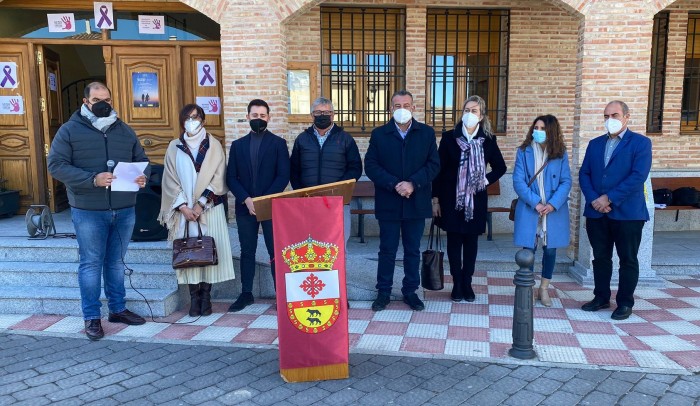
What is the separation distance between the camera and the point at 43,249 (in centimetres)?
570

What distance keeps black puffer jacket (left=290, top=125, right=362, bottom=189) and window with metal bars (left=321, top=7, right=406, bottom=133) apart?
3.35 m

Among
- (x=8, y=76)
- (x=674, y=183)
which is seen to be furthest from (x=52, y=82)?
(x=674, y=183)

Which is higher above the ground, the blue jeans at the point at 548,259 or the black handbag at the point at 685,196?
the black handbag at the point at 685,196

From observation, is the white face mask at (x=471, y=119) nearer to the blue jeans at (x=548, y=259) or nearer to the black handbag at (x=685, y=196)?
the blue jeans at (x=548, y=259)

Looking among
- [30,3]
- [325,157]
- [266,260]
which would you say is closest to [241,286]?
[266,260]

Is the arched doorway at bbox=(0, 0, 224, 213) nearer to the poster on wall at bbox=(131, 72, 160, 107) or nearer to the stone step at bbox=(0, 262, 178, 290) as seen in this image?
the poster on wall at bbox=(131, 72, 160, 107)

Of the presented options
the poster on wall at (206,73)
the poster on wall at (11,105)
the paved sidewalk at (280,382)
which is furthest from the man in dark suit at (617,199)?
the poster on wall at (11,105)

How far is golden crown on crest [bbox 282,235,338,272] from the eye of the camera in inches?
142

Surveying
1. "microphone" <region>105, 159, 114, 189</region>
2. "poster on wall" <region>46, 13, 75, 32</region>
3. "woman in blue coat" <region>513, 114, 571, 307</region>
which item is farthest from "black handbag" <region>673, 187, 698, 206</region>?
"poster on wall" <region>46, 13, 75, 32</region>

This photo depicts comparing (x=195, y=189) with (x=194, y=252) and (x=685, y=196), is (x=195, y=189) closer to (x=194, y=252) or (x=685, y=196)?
(x=194, y=252)

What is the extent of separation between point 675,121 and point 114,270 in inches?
340

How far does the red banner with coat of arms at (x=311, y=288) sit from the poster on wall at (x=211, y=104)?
4546mm

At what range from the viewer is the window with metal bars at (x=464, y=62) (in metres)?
8.24

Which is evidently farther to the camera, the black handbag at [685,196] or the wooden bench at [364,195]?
the black handbag at [685,196]
